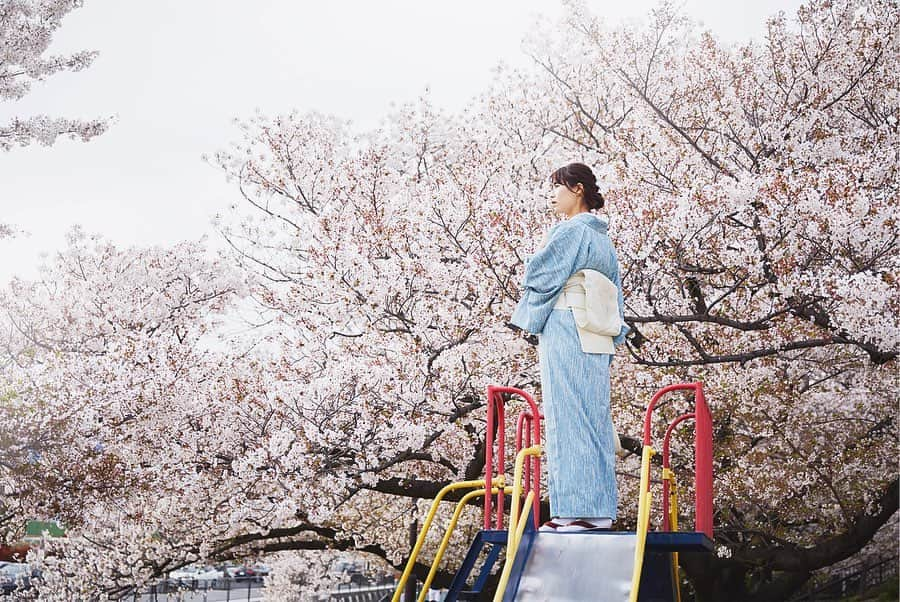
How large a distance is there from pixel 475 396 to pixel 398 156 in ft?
11.9

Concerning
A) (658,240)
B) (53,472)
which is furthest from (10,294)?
(658,240)

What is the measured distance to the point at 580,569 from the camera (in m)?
2.81

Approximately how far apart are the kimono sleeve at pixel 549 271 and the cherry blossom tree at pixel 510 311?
2313mm

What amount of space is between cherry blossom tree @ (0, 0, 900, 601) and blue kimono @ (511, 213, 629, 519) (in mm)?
2287

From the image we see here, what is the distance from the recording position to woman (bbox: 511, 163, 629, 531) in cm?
318

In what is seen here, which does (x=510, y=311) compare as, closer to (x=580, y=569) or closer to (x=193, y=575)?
(x=580, y=569)

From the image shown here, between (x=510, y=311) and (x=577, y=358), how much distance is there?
3.19 m

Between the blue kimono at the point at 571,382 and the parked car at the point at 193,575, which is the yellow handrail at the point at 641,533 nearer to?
the blue kimono at the point at 571,382

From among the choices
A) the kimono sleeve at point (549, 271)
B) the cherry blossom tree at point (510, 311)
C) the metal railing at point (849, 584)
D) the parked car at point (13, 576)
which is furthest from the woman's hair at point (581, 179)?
the metal railing at point (849, 584)

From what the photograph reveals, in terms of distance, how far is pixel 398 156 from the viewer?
9711 mm

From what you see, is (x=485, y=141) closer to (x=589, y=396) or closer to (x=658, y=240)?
(x=658, y=240)

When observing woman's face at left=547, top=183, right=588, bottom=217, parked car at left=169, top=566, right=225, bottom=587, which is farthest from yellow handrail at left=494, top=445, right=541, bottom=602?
parked car at left=169, top=566, right=225, bottom=587

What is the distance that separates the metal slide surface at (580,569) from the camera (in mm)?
2715

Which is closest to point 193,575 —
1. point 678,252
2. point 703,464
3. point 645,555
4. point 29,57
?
point 29,57
